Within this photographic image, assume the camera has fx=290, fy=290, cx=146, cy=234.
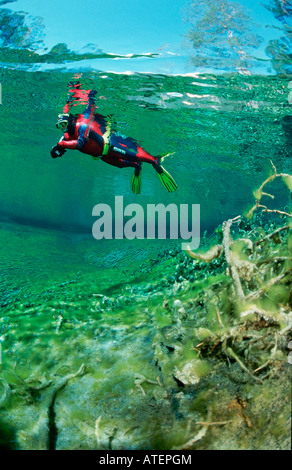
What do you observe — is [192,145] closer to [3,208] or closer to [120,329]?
[120,329]

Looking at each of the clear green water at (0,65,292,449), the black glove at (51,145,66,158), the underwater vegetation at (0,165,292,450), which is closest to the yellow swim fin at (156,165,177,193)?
the clear green water at (0,65,292,449)

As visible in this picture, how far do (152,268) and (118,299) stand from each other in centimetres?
312

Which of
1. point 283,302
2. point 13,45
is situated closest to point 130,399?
point 283,302

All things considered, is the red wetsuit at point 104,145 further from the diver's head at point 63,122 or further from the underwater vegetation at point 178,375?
the underwater vegetation at point 178,375

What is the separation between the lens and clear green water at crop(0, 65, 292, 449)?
2449mm

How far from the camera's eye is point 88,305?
6191 mm

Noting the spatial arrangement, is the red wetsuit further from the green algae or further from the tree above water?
the green algae

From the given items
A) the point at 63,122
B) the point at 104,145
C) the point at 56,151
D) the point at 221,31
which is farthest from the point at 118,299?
the point at 221,31

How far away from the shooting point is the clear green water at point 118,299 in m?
2.45

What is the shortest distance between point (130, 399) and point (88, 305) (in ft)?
11.9

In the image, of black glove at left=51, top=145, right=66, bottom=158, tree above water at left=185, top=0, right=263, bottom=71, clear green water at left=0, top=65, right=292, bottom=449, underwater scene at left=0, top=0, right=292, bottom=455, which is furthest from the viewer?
tree above water at left=185, top=0, right=263, bottom=71

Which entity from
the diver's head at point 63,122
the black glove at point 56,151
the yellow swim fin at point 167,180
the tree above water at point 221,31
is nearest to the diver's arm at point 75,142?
the black glove at point 56,151

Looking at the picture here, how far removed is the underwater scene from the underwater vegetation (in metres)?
0.01

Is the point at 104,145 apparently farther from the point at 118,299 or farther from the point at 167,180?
the point at 118,299
